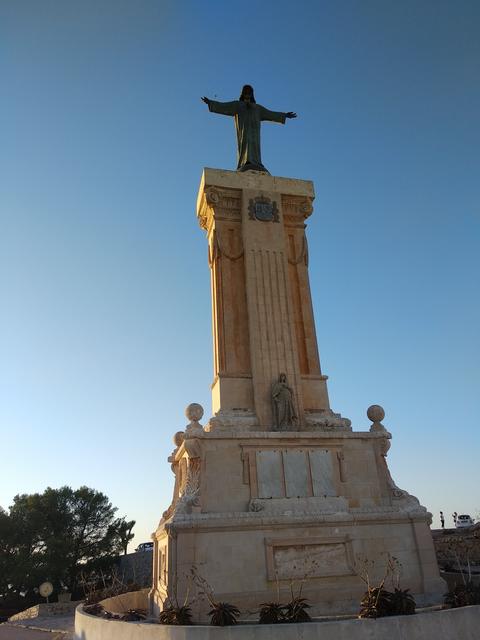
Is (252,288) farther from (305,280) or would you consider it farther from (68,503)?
(68,503)

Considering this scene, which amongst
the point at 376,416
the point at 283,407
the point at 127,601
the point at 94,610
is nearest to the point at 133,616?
the point at 94,610

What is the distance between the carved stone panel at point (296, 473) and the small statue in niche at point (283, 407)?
34.3 inches

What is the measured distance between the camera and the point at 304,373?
15.5 meters

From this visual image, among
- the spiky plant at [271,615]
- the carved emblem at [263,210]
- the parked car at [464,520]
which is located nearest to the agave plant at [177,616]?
the spiky plant at [271,615]

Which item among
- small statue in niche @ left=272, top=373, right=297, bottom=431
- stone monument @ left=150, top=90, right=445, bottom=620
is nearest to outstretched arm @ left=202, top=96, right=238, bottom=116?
stone monument @ left=150, top=90, right=445, bottom=620

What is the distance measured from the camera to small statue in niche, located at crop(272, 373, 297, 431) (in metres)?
14.0

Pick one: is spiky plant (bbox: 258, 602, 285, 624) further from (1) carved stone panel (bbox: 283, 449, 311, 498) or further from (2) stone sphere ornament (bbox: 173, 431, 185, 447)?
(2) stone sphere ornament (bbox: 173, 431, 185, 447)

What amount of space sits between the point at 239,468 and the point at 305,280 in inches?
271

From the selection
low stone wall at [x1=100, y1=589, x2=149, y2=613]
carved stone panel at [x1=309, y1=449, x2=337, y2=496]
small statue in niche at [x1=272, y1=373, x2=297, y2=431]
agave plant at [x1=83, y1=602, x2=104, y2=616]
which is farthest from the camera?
low stone wall at [x1=100, y1=589, x2=149, y2=613]

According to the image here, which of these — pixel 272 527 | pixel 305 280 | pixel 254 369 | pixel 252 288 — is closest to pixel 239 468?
pixel 272 527

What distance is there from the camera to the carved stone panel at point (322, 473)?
13.0 metres

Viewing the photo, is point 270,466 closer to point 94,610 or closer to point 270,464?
point 270,464

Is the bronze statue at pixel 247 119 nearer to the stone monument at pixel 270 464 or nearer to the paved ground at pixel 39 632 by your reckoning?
the stone monument at pixel 270 464

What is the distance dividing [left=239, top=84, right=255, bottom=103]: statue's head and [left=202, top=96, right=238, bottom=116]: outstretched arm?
0.43m
